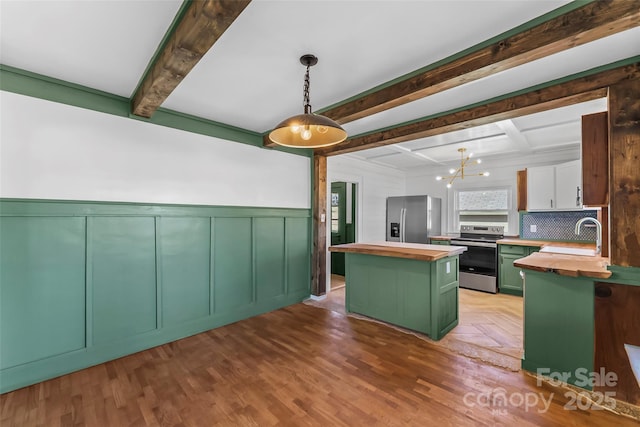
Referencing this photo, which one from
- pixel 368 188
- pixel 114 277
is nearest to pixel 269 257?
pixel 114 277

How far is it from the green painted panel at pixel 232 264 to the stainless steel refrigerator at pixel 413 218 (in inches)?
136

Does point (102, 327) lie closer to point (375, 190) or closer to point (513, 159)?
point (375, 190)

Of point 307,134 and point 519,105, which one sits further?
point 519,105

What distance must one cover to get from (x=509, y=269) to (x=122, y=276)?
17.9 ft

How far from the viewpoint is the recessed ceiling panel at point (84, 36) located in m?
1.56

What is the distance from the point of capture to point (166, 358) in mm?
2629

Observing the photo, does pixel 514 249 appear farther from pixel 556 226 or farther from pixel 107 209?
pixel 107 209

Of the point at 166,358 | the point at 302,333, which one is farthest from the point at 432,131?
the point at 166,358

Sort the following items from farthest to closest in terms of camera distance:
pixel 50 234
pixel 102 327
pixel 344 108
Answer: pixel 344 108 < pixel 102 327 < pixel 50 234

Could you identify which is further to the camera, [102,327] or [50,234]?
[102,327]

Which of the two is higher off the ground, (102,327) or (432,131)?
(432,131)

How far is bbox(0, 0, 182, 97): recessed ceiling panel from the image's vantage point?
5.11 feet

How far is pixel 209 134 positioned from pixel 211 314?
221 centimetres

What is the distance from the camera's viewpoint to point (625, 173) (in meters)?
1.97
